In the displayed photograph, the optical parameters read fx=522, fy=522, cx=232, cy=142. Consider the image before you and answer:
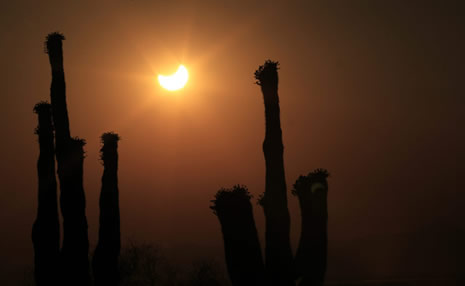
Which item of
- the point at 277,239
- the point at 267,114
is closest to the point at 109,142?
the point at 267,114

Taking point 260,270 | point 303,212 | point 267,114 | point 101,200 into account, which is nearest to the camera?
point 260,270

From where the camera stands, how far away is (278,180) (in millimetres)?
18984

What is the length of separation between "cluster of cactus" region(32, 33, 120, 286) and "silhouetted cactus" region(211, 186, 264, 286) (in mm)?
10790

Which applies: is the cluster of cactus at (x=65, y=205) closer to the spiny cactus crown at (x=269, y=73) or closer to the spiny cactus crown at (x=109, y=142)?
the spiny cactus crown at (x=109, y=142)

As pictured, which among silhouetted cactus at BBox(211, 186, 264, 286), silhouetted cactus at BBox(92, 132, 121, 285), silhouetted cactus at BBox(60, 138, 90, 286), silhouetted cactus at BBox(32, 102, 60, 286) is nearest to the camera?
silhouetted cactus at BBox(211, 186, 264, 286)

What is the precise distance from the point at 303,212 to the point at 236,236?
2.66 meters

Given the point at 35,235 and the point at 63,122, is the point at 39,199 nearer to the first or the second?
the point at 35,235

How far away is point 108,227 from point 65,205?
10.00 ft

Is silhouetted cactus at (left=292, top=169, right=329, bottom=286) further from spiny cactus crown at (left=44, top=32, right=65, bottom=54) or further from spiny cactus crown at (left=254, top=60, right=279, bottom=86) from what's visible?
spiny cactus crown at (left=44, top=32, right=65, bottom=54)

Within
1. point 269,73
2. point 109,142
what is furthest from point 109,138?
point 269,73

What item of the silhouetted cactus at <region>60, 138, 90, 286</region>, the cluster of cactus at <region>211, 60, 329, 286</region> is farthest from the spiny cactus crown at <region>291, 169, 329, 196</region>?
the silhouetted cactus at <region>60, 138, 90, 286</region>

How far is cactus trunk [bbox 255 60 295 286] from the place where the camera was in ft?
58.3

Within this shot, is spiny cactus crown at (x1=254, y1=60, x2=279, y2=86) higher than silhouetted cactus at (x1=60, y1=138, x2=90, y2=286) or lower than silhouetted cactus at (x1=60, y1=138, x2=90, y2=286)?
higher

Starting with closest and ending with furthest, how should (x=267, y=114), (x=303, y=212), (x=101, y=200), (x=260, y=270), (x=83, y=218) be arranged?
(x=260, y=270) < (x=303, y=212) < (x=267, y=114) < (x=83, y=218) < (x=101, y=200)
